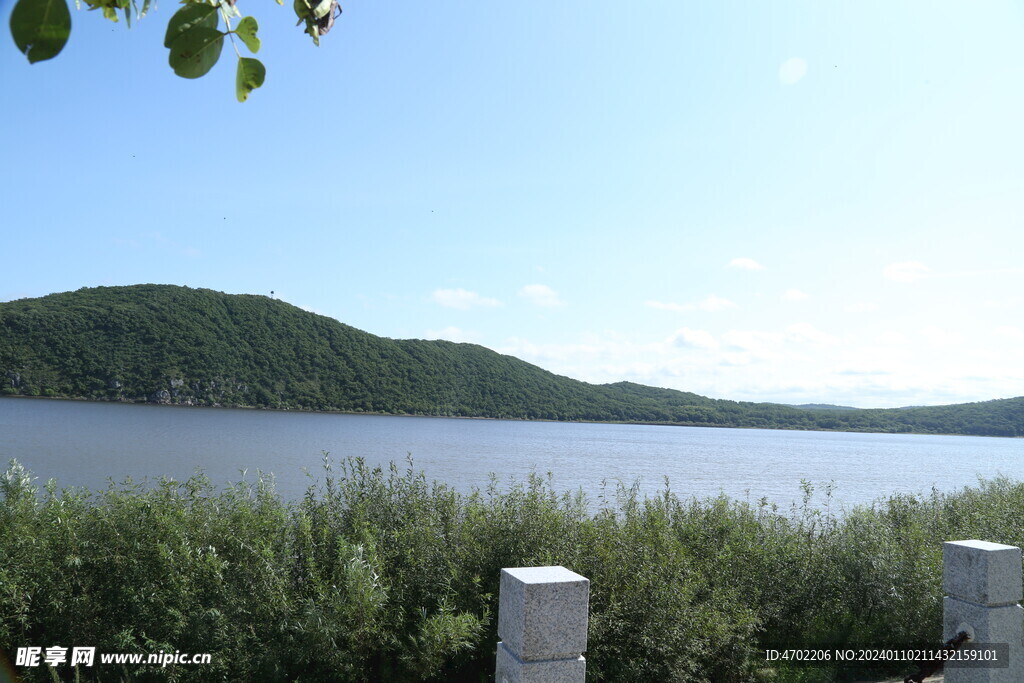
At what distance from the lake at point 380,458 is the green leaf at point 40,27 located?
24.9m

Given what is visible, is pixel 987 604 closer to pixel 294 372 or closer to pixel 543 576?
pixel 543 576

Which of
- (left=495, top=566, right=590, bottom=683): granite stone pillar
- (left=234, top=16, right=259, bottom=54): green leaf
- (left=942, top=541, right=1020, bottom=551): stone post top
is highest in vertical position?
(left=234, top=16, right=259, bottom=54): green leaf

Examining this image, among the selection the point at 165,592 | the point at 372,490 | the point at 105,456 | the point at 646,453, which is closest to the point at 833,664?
the point at 372,490

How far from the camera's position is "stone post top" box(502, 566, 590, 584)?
12.7 ft

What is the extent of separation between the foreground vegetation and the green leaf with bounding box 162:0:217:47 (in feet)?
17.6

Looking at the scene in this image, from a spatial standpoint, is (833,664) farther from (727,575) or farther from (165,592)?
(165,592)

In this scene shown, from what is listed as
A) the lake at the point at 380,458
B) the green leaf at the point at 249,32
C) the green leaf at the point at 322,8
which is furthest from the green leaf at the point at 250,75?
the lake at the point at 380,458

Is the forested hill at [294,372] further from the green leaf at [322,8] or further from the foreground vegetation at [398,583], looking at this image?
the green leaf at [322,8]

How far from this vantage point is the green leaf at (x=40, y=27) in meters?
0.90

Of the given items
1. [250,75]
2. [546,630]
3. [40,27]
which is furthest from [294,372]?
[40,27]

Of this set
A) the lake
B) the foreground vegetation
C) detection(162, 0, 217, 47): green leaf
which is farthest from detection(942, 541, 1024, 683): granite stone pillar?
the lake

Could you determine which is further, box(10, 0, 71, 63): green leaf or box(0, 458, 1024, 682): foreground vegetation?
box(0, 458, 1024, 682): foreground vegetation

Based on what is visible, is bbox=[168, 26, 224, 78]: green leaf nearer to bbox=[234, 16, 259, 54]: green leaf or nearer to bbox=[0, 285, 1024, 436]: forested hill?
bbox=[234, 16, 259, 54]: green leaf

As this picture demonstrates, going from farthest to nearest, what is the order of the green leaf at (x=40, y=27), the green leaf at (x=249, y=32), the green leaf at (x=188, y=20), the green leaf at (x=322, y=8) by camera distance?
the green leaf at (x=322, y=8)
the green leaf at (x=249, y=32)
the green leaf at (x=188, y=20)
the green leaf at (x=40, y=27)
